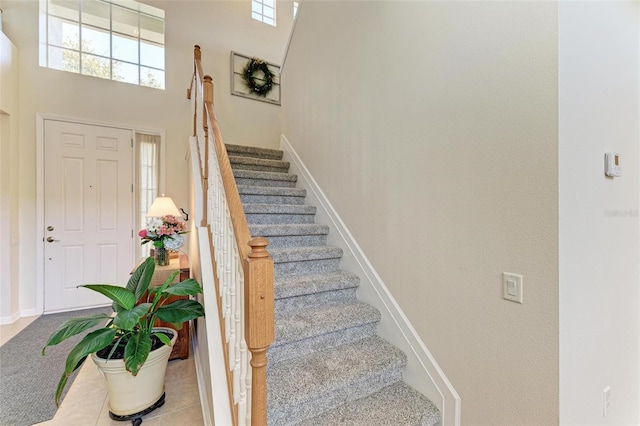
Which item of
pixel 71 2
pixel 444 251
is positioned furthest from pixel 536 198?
pixel 71 2

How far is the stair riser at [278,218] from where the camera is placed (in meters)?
2.44

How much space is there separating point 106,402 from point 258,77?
14.6 ft

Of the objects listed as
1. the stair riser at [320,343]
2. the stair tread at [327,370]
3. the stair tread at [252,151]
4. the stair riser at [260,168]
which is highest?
the stair tread at [252,151]

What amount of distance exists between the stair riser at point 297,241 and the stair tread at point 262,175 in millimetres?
850

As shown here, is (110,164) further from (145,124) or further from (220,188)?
(220,188)

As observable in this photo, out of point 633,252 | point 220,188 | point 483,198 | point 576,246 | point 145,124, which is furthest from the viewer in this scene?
point 145,124

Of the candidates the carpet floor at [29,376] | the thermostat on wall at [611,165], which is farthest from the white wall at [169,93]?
the thermostat on wall at [611,165]

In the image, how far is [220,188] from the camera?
→ 160 cm

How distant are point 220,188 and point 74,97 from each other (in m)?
3.34

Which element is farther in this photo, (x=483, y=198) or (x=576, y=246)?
(x=483, y=198)

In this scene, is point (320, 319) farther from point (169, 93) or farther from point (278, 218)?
point (169, 93)

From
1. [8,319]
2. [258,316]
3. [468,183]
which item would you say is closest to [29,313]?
[8,319]

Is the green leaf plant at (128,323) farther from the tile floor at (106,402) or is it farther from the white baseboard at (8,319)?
the white baseboard at (8,319)

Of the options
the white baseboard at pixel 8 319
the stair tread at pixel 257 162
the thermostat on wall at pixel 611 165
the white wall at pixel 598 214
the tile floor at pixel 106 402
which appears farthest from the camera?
the white baseboard at pixel 8 319
